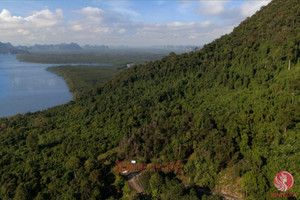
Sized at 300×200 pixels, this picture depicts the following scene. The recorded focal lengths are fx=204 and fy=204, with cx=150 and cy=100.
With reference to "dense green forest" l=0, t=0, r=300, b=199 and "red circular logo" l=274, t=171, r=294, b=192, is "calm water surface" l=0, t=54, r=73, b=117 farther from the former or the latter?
"red circular logo" l=274, t=171, r=294, b=192

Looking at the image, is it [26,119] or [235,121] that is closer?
[235,121]

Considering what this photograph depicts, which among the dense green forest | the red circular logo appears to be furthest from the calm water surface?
the red circular logo

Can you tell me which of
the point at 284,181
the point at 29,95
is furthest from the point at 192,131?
the point at 29,95

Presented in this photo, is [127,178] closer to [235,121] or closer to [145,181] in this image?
[145,181]

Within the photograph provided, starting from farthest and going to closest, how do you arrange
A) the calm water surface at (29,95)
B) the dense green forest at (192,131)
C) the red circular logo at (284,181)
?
the calm water surface at (29,95) → the dense green forest at (192,131) → the red circular logo at (284,181)

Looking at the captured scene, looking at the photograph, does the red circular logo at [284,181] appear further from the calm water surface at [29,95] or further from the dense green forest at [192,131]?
the calm water surface at [29,95]

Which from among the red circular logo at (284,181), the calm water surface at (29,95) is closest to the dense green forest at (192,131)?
the red circular logo at (284,181)

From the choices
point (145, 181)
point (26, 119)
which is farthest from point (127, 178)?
point (26, 119)
